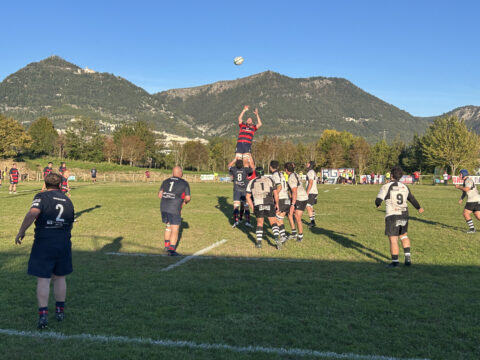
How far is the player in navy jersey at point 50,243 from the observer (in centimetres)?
515

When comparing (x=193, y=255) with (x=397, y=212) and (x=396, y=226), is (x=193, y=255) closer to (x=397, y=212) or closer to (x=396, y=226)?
(x=396, y=226)

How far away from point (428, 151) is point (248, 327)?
268 ft

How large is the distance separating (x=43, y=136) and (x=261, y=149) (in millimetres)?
69109

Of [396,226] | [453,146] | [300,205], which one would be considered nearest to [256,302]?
[396,226]

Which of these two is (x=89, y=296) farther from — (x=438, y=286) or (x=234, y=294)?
(x=438, y=286)

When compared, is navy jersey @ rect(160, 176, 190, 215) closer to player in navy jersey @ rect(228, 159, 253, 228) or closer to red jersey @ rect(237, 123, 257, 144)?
player in navy jersey @ rect(228, 159, 253, 228)

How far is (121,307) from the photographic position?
5602mm

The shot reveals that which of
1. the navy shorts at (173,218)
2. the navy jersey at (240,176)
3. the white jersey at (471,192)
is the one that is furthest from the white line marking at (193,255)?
the white jersey at (471,192)

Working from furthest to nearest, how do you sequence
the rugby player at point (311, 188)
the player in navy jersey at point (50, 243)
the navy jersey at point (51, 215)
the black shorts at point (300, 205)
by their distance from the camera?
the rugby player at point (311, 188) < the black shorts at point (300, 205) < the navy jersey at point (51, 215) < the player in navy jersey at point (50, 243)

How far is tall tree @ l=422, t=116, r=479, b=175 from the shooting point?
72.1m

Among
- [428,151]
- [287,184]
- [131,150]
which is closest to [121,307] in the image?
[287,184]

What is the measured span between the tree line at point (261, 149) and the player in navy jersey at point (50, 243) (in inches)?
3149

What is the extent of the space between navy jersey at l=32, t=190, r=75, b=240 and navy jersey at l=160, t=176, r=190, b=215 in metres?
4.18

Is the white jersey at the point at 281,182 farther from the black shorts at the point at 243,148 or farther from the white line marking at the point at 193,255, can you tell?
the black shorts at the point at 243,148
